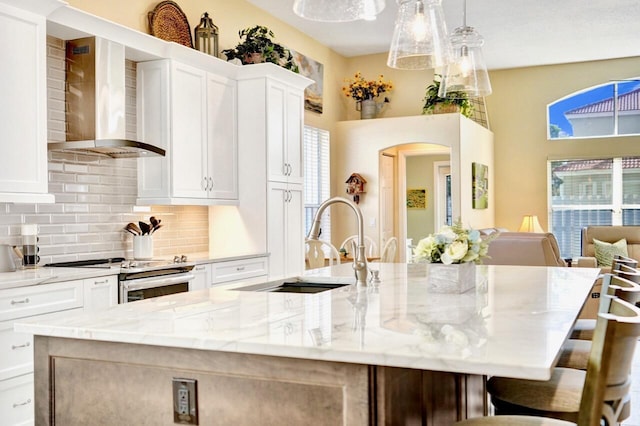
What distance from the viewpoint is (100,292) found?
3709mm

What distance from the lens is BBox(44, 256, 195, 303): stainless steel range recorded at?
387 centimetres

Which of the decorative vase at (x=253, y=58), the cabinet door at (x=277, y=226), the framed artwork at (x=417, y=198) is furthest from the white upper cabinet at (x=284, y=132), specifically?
the framed artwork at (x=417, y=198)

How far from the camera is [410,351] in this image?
4.80ft

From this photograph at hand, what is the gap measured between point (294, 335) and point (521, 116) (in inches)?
333

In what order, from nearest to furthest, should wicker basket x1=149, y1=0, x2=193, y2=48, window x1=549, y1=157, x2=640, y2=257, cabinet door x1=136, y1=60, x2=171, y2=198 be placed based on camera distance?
1. cabinet door x1=136, y1=60, x2=171, y2=198
2. wicker basket x1=149, y1=0, x2=193, y2=48
3. window x1=549, y1=157, x2=640, y2=257

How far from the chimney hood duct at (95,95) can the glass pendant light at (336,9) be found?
2292 mm

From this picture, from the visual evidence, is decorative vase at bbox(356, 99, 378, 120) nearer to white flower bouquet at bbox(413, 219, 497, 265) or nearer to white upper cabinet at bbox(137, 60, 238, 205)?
white upper cabinet at bbox(137, 60, 238, 205)

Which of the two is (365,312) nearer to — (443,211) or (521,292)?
(521,292)

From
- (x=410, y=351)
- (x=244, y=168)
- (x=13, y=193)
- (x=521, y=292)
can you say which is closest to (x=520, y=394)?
(x=521, y=292)

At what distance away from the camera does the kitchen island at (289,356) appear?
1.49 m

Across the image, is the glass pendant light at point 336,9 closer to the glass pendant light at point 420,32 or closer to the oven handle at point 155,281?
the glass pendant light at point 420,32

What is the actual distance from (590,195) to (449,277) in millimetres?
7540

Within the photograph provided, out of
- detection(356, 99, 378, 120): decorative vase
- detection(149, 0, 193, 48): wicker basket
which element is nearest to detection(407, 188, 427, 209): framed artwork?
detection(356, 99, 378, 120): decorative vase

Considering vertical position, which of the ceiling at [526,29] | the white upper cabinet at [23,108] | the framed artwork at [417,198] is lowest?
the framed artwork at [417,198]
